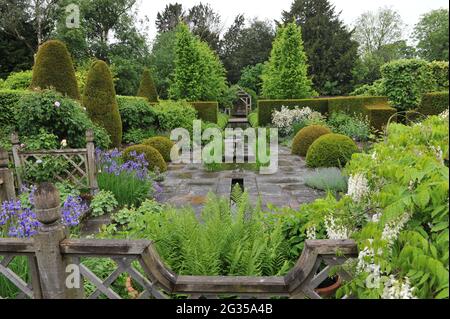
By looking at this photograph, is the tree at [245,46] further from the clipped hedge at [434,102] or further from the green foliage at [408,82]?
the clipped hedge at [434,102]

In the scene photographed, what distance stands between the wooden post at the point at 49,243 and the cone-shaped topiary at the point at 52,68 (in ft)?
23.4

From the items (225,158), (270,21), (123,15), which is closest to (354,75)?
(270,21)

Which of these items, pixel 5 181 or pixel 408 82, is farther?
pixel 408 82

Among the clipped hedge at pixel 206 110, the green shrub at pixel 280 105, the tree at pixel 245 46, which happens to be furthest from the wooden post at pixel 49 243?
the tree at pixel 245 46

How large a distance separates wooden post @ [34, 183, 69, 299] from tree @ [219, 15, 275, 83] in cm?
3278

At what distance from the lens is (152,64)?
1079 inches

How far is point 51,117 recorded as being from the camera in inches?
249

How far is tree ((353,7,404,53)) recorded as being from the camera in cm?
3381

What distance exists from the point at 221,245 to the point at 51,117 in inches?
198

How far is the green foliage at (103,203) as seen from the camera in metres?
4.78

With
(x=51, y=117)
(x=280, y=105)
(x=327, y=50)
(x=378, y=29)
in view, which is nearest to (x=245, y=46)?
(x=327, y=50)

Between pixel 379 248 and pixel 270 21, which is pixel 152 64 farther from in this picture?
pixel 379 248

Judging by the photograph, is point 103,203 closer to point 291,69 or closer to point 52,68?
point 52,68
